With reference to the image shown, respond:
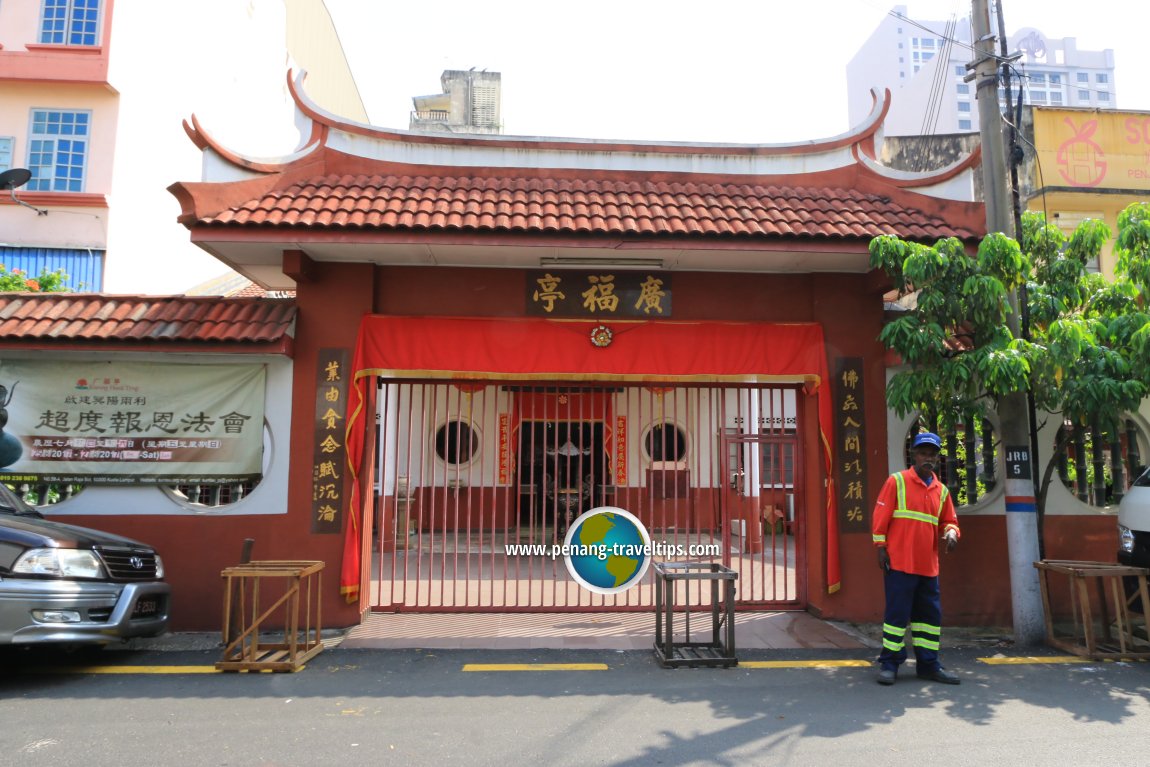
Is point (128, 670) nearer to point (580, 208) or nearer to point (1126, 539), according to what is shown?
point (580, 208)

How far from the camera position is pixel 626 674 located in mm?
5910

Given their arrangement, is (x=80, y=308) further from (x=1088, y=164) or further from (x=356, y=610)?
→ (x=1088, y=164)

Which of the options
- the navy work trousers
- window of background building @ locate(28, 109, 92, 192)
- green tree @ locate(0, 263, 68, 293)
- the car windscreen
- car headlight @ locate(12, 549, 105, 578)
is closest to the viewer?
car headlight @ locate(12, 549, 105, 578)

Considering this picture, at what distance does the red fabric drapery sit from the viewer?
7.42 metres

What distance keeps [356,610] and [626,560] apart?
3030 mm

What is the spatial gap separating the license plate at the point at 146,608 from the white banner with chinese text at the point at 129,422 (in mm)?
1439

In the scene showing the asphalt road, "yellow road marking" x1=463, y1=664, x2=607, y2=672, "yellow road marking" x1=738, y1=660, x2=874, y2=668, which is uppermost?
"yellow road marking" x1=738, y1=660, x2=874, y2=668

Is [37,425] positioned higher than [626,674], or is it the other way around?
[37,425]

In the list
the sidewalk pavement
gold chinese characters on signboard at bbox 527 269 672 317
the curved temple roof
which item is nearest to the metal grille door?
the sidewalk pavement

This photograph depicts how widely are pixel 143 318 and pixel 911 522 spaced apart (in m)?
7.20

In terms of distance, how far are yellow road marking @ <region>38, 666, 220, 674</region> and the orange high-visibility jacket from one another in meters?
5.39

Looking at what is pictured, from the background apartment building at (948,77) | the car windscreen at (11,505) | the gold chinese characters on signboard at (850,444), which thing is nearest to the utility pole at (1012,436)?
the gold chinese characters on signboard at (850,444)

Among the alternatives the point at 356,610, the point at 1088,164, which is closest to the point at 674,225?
the point at 356,610

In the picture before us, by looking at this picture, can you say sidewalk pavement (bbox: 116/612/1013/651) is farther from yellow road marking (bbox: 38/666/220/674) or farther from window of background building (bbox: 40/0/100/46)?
window of background building (bbox: 40/0/100/46)
